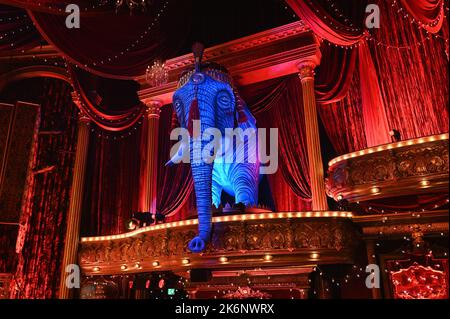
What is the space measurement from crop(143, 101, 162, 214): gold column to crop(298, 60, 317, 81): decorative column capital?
3602 mm

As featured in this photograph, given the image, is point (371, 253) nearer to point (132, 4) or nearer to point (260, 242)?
point (260, 242)

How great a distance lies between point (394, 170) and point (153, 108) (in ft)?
20.4

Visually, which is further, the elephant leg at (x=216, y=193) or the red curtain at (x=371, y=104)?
the elephant leg at (x=216, y=193)

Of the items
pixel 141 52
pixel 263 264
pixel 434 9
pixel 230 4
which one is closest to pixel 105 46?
pixel 141 52

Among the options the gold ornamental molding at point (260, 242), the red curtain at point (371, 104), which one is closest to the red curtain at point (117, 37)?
the gold ornamental molding at point (260, 242)

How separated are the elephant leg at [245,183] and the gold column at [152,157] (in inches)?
90.4

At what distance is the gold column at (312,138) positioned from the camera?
7.65 m

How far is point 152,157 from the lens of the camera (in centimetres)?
987

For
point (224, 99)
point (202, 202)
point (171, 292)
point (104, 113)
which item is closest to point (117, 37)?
point (224, 99)

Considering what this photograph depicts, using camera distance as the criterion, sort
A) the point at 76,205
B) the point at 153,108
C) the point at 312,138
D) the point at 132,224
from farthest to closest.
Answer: the point at 153,108, the point at 76,205, the point at 132,224, the point at 312,138

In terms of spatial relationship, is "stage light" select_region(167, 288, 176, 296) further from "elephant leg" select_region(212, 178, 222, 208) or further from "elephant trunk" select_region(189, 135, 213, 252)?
"elephant trunk" select_region(189, 135, 213, 252)

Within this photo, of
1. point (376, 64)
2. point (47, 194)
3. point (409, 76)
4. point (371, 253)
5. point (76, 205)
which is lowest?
point (371, 253)

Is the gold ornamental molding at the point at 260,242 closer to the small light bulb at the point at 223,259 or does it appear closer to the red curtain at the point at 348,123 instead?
the small light bulb at the point at 223,259

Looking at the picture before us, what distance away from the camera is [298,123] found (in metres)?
8.76
